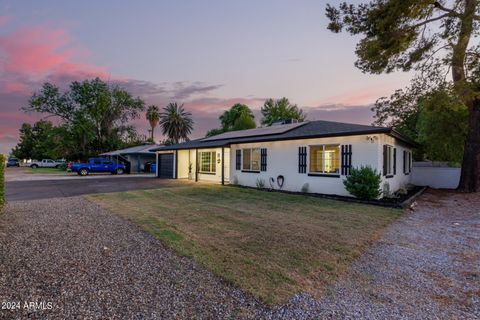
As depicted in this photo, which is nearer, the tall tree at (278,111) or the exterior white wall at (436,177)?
the exterior white wall at (436,177)

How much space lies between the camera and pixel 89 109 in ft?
121

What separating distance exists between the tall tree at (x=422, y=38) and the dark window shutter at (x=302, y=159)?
17.3 feet

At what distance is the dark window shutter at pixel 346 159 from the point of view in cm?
1026

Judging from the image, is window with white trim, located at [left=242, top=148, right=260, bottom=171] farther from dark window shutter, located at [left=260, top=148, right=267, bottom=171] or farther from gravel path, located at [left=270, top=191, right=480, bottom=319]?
A: gravel path, located at [left=270, top=191, right=480, bottom=319]

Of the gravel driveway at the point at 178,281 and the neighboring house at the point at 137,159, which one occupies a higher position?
the neighboring house at the point at 137,159

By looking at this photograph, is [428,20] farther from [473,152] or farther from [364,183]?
[364,183]

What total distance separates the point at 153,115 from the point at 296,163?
47253mm

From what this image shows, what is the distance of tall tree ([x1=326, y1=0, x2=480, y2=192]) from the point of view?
10641 mm

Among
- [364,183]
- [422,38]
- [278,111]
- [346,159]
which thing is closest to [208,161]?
[346,159]

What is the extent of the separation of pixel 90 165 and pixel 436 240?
2610cm

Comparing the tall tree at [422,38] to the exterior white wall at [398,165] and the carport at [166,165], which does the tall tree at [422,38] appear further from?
the carport at [166,165]

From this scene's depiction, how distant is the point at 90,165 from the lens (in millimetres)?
23969

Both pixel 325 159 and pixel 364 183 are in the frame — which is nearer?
pixel 364 183

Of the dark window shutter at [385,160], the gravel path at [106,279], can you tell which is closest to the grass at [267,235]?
the gravel path at [106,279]
